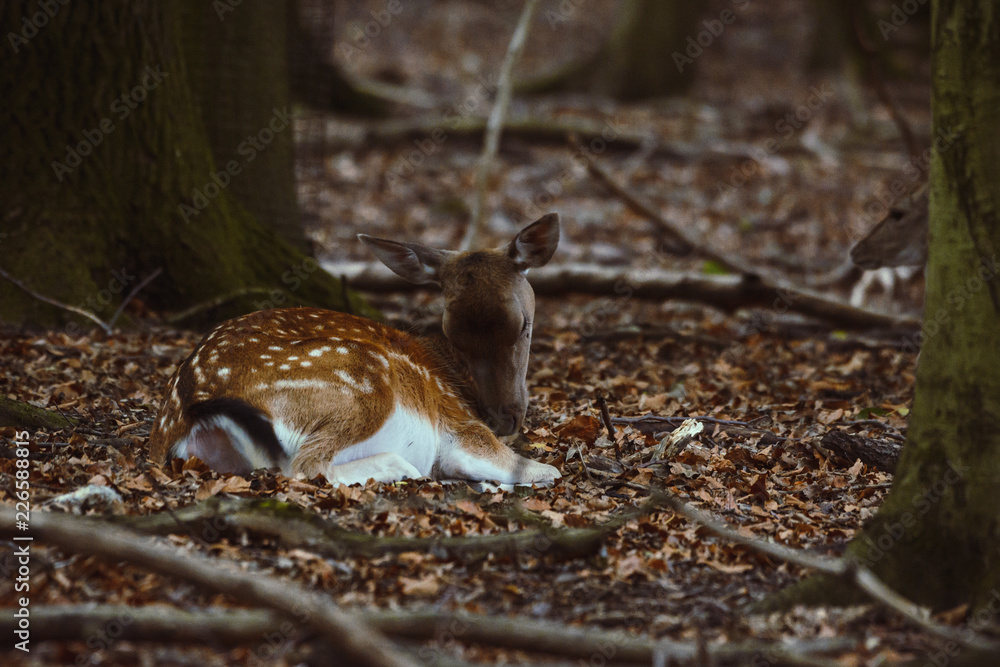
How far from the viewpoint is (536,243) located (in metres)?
5.09

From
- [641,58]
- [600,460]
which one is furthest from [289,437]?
[641,58]

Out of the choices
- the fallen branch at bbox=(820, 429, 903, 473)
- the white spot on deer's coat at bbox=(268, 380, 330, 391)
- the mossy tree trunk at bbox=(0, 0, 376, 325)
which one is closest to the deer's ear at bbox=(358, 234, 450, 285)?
the white spot on deer's coat at bbox=(268, 380, 330, 391)

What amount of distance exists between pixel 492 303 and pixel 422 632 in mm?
2198

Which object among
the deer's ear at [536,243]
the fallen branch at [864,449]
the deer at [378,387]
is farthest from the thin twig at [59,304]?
the fallen branch at [864,449]

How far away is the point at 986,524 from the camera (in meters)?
3.05

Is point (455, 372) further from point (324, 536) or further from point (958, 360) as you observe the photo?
point (958, 360)

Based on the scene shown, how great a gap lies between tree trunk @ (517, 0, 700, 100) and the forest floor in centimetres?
468

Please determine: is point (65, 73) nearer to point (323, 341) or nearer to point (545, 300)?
point (323, 341)

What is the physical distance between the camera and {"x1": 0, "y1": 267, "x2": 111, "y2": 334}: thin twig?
5.70 metres

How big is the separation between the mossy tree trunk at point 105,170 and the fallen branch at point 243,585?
3.45m

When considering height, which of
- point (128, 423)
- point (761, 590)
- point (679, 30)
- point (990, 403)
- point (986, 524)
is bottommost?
point (128, 423)

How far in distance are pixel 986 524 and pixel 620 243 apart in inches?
319

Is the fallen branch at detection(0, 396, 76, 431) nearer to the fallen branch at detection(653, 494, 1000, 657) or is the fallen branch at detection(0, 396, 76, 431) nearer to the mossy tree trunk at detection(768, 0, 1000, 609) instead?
the fallen branch at detection(653, 494, 1000, 657)

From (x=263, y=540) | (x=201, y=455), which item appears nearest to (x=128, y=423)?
(x=201, y=455)
